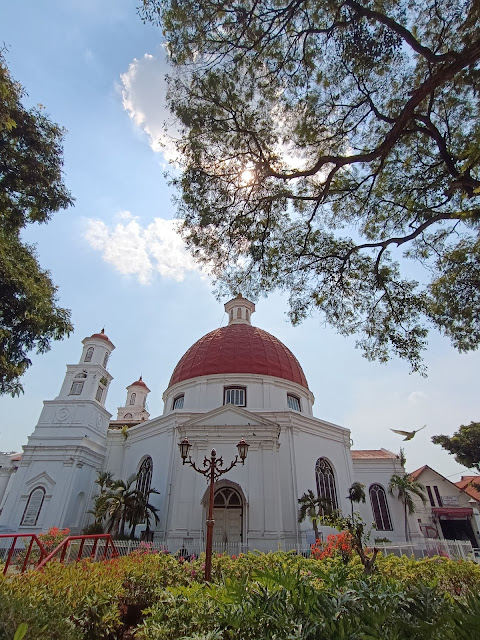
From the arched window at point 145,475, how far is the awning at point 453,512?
22.9 meters

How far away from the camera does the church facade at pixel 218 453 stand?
1582 cm

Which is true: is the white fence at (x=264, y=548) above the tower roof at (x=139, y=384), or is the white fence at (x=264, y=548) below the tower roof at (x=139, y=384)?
below

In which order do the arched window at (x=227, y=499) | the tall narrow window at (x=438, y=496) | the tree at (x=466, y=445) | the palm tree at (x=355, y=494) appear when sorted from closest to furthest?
the arched window at (x=227, y=499), the palm tree at (x=355, y=494), the tree at (x=466, y=445), the tall narrow window at (x=438, y=496)

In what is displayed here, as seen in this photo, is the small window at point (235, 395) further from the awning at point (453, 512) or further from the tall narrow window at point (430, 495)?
the tall narrow window at point (430, 495)

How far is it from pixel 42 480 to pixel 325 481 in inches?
650

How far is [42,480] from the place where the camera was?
20.7 meters

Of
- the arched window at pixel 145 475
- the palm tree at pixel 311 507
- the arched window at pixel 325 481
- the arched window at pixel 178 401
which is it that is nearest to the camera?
the palm tree at pixel 311 507

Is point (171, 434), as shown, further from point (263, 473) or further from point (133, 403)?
point (133, 403)

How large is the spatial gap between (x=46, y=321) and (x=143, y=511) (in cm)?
1206

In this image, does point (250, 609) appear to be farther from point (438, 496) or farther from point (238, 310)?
point (438, 496)

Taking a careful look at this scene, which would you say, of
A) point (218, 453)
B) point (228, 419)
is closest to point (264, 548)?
point (218, 453)

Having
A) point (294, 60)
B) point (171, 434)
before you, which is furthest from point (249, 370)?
point (294, 60)

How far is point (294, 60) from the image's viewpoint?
24.6ft

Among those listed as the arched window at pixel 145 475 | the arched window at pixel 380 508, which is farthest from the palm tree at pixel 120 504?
the arched window at pixel 380 508
